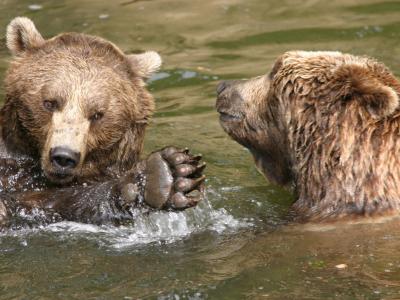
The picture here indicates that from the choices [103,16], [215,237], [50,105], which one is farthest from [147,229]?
[103,16]

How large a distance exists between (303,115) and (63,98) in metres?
2.07

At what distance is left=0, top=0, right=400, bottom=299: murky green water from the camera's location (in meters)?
7.18

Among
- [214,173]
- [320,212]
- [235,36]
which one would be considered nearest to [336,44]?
[235,36]

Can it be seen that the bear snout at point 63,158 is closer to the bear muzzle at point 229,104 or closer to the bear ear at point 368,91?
the bear muzzle at point 229,104

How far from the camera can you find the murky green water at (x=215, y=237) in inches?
283

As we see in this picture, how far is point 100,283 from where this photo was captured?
732 centimetres

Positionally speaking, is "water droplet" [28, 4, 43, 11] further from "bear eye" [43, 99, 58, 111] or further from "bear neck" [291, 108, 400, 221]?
"bear neck" [291, 108, 400, 221]

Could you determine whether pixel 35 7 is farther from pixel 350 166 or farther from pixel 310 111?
pixel 350 166

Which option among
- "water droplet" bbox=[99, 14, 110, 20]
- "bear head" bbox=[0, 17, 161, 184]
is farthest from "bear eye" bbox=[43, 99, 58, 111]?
"water droplet" bbox=[99, 14, 110, 20]

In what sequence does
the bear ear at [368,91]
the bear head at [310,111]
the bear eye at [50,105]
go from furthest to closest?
the bear eye at [50,105] → the bear head at [310,111] → the bear ear at [368,91]

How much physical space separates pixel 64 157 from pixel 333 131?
87.9 inches

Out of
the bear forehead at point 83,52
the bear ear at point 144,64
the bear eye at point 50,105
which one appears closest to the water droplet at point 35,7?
the bear ear at point 144,64

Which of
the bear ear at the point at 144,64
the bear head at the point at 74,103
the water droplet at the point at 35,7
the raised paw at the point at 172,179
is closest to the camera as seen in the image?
the raised paw at the point at 172,179

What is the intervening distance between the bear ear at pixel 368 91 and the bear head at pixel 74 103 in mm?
2029
